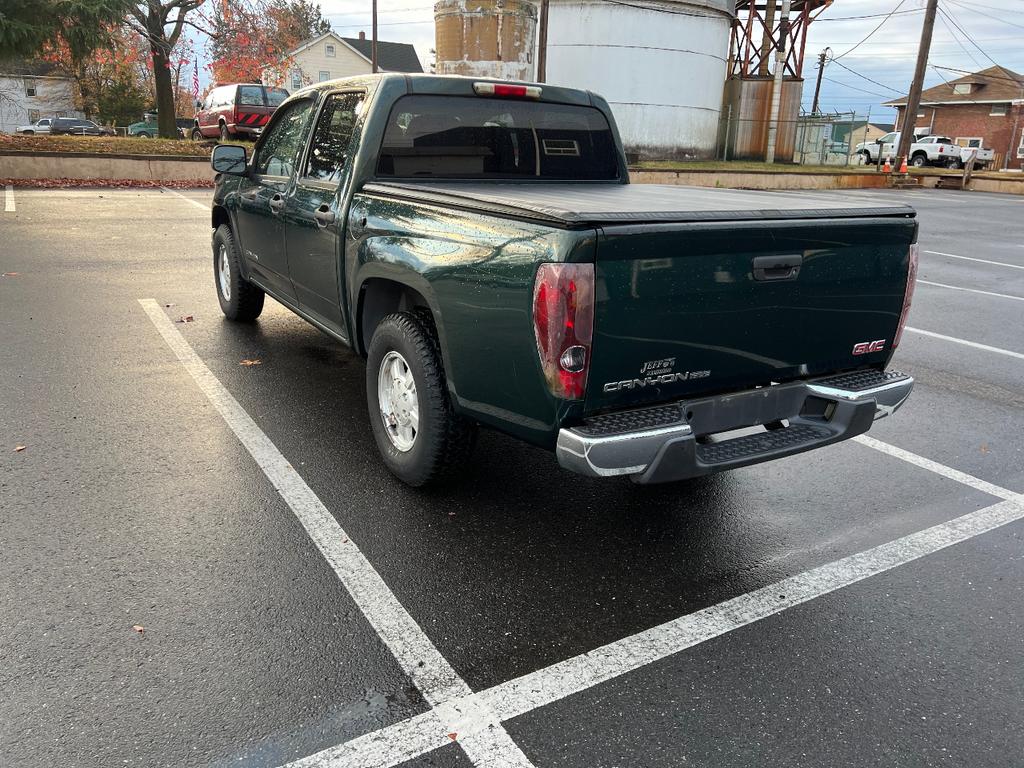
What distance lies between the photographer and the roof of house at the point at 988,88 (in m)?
58.4

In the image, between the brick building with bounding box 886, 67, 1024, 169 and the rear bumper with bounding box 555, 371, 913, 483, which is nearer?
the rear bumper with bounding box 555, 371, 913, 483

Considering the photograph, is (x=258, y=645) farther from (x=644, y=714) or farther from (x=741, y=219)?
(x=741, y=219)

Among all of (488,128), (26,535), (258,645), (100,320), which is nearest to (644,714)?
(258,645)

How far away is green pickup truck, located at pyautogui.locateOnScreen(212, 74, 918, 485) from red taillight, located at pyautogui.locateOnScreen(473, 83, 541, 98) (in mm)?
12

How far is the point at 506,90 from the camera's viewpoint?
4723 millimetres

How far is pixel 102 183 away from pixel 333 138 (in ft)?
54.6

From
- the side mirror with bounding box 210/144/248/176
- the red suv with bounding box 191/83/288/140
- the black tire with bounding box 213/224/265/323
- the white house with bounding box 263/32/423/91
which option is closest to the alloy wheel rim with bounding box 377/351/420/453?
the side mirror with bounding box 210/144/248/176

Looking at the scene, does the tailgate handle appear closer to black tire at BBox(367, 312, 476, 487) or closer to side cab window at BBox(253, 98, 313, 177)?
black tire at BBox(367, 312, 476, 487)

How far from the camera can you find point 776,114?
35.9 meters

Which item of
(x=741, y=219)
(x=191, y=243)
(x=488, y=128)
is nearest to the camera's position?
(x=741, y=219)

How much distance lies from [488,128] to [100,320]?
4033 millimetres

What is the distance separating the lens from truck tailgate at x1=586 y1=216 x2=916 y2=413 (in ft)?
9.44

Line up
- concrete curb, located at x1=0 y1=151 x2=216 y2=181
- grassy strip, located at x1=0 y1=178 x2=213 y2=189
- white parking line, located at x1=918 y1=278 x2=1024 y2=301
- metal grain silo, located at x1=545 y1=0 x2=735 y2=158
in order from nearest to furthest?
white parking line, located at x1=918 y1=278 x2=1024 y2=301 → grassy strip, located at x1=0 y1=178 x2=213 y2=189 → concrete curb, located at x1=0 y1=151 x2=216 y2=181 → metal grain silo, located at x1=545 y1=0 x2=735 y2=158

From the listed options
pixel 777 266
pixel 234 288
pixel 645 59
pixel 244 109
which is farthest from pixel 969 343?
pixel 645 59
